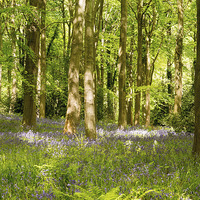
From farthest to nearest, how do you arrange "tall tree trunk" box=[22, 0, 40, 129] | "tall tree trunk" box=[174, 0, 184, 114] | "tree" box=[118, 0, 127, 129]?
"tall tree trunk" box=[174, 0, 184, 114] < "tree" box=[118, 0, 127, 129] < "tall tree trunk" box=[22, 0, 40, 129]

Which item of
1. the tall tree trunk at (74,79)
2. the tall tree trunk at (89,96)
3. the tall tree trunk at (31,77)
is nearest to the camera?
the tall tree trunk at (89,96)

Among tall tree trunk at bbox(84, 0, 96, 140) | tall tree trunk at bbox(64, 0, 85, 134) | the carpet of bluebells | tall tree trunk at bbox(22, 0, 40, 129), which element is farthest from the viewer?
tall tree trunk at bbox(22, 0, 40, 129)

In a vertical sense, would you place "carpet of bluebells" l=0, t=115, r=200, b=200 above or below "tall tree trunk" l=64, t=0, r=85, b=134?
below

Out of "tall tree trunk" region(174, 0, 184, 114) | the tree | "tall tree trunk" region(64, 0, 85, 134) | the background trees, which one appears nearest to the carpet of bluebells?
the background trees

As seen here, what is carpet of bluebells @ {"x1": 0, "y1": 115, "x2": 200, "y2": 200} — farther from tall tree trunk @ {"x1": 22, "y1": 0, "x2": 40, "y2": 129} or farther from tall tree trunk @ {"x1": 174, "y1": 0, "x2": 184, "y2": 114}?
tall tree trunk @ {"x1": 174, "y1": 0, "x2": 184, "y2": 114}

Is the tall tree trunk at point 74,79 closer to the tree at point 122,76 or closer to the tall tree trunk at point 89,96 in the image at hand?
the tall tree trunk at point 89,96

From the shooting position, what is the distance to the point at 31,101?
1045cm

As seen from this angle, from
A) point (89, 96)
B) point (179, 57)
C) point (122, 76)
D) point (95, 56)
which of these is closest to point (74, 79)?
point (89, 96)

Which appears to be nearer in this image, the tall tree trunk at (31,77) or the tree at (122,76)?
the tall tree trunk at (31,77)

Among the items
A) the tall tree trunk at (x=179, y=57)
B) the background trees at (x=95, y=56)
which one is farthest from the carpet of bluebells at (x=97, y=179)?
the tall tree trunk at (x=179, y=57)

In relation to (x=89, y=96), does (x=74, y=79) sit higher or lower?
higher

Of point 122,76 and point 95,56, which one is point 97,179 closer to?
point 122,76

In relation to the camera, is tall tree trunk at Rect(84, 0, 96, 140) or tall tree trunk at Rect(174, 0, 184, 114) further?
tall tree trunk at Rect(174, 0, 184, 114)

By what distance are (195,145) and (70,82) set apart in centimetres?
608
